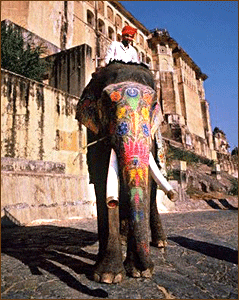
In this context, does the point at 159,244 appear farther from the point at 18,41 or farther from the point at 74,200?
the point at 18,41

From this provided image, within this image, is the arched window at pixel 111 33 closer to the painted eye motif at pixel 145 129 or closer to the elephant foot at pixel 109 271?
the painted eye motif at pixel 145 129

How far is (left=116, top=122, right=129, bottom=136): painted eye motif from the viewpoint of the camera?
8.12 ft

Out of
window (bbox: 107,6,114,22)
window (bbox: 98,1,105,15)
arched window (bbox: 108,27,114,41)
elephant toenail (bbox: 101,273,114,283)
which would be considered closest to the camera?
elephant toenail (bbox: 101,273,114,283)

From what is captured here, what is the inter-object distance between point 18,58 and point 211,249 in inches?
523

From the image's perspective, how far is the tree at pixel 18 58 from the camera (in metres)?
13.6

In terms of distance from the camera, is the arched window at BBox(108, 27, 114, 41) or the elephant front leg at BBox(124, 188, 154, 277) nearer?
the elephant front leg at BBox(124, 188, 154, 277)

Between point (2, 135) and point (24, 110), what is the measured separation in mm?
1244

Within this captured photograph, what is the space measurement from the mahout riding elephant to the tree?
1211 centimetres

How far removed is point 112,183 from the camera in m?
2.38

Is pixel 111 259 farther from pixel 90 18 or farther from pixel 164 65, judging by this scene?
pixel 164 65

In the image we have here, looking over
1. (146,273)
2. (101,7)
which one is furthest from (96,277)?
(101,7)

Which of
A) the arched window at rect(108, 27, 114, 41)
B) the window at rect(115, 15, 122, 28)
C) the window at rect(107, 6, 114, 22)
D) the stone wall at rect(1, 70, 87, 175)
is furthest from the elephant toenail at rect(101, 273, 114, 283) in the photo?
the window at rect(115, 15, 122, 28)

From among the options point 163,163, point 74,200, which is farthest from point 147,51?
point 163,163

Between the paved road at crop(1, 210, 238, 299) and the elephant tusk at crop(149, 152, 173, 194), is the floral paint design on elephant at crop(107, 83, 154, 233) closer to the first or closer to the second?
the elephant tusk at crop(149, 152, 173, 194)
